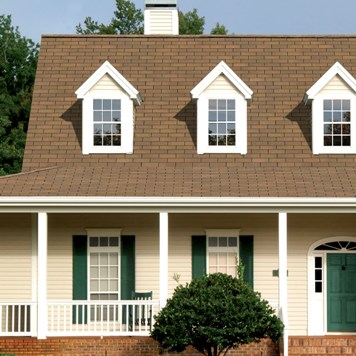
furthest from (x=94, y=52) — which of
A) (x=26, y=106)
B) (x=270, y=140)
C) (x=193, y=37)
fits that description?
(x=26, y=106)

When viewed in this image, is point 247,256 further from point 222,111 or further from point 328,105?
point 328,105

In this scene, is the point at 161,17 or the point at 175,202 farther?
the point at 161,17

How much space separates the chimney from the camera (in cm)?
3296

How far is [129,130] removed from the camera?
2805 centimetres

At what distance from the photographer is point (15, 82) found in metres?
44.8

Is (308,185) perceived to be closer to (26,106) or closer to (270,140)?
(270,140)

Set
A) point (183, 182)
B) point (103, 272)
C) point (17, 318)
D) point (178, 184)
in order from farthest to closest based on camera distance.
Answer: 1. point (103, 272)
2. point (17, 318)
3. point (183, 182)
4. point (178, 184)

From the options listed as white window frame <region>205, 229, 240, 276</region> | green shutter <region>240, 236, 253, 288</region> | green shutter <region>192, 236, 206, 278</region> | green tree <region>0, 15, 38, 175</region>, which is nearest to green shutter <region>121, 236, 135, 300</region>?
green shutter <region>192, 236, 206, 278</region>

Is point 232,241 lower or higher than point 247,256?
higher

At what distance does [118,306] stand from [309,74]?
8959mm

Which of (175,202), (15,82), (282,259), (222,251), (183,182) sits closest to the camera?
(175,202)

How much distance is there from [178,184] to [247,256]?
284 cm

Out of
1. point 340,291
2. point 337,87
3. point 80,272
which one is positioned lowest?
point 340,291


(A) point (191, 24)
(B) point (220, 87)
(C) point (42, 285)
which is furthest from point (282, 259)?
(A) point (191, 24)
